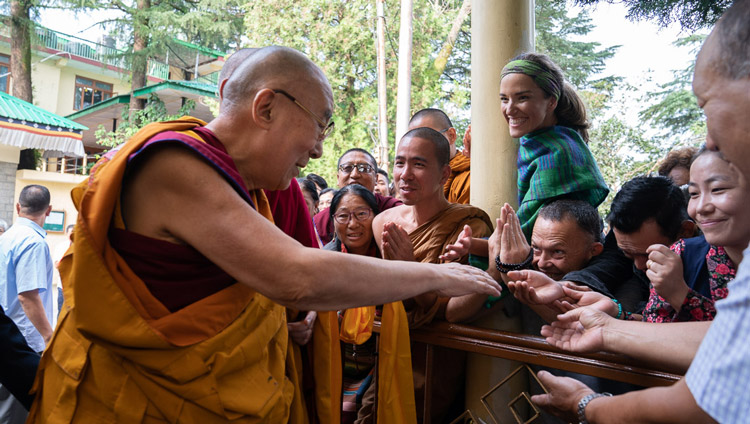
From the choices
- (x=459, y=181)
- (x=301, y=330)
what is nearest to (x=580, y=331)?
(x=301, y=330)

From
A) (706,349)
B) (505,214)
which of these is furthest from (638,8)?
(706,349)

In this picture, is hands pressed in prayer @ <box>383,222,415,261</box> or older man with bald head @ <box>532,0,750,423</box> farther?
hands pressed in prayer @ <box>383,222,415,261</box>

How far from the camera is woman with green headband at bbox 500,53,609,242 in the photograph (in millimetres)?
2588

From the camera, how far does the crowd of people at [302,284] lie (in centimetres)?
137

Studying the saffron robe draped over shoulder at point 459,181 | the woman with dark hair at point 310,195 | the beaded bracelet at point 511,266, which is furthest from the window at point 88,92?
the beaded bracelet at point 511,266

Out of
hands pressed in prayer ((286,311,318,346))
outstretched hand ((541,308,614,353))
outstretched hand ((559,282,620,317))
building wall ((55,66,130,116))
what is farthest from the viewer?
building wall ((55,66,130,116))

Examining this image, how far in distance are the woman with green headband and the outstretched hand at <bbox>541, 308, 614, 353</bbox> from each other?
3.10 ft

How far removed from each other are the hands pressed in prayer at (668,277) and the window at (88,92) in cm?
2165

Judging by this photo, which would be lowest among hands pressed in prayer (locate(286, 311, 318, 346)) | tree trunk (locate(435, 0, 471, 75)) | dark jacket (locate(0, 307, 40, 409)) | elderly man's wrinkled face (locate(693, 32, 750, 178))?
dark jacket (locate(0, 307, 40, 409))

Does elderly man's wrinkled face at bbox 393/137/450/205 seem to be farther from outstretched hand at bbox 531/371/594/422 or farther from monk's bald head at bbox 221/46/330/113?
outstretched hand at bbox 531/371/594/422

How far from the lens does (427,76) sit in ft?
42.8

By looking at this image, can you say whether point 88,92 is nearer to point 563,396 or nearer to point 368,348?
point 368,348

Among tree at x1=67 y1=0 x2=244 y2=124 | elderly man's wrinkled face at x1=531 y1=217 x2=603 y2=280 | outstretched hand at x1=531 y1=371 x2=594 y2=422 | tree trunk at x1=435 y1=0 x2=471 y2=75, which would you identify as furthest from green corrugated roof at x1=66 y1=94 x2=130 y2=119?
outstretched hand at x1=531 y1=371 x2=594 y2=422

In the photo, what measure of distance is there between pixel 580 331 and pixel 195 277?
1214 mm
